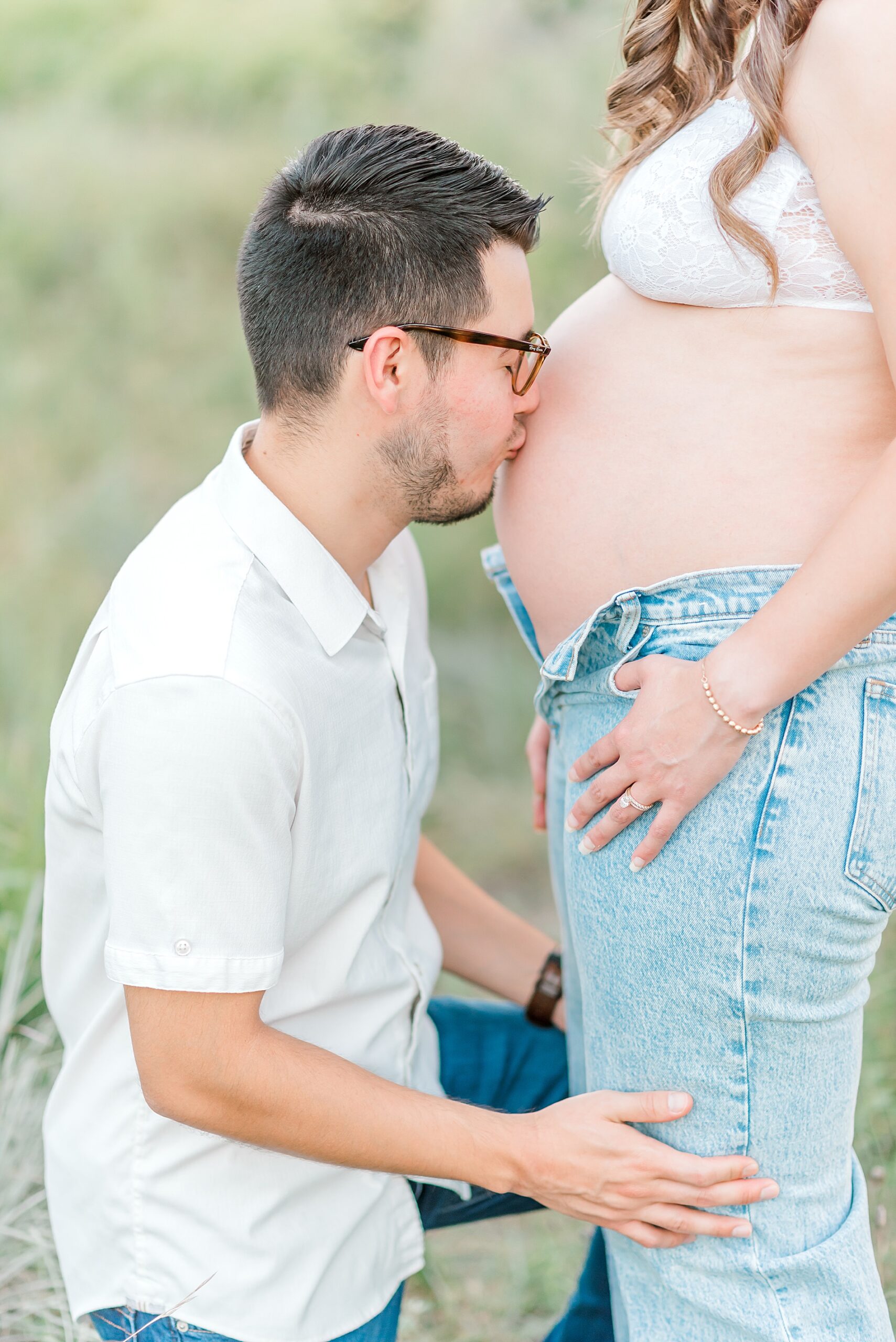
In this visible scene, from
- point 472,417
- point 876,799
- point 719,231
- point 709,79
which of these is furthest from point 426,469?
point 876,799

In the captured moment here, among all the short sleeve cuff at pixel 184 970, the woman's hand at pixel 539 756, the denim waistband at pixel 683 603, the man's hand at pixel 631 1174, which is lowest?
the man's hand at pixel 631 1174

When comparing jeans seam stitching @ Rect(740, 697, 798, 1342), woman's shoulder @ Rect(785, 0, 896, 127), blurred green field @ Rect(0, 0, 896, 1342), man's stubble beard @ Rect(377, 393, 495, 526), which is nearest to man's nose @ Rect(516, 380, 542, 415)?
man's stubble beard @ Rect(377, 393, 495, 526)

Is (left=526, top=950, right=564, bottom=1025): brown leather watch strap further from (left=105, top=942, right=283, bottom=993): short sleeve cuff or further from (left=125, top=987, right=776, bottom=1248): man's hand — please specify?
(left=105, top=942, right=283, bottom=993): short sleeve cuff

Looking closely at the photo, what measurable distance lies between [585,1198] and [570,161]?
4.36 m

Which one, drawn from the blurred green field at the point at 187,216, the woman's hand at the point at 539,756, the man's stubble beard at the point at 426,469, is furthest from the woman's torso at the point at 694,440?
the blurred green field at the point at 187,216

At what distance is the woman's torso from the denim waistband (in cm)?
3

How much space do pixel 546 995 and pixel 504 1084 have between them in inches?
6.9

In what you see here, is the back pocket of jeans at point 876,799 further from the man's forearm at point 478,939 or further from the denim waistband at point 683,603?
the man's forearm at point 478,939

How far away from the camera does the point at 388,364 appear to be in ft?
4.62

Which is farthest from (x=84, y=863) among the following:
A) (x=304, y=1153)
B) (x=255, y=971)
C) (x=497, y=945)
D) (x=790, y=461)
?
(x=790, y=461)

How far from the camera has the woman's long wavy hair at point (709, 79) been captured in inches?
46.7

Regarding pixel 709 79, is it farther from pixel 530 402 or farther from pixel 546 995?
pixel 546 995

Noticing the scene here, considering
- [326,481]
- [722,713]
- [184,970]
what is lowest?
[184,970]

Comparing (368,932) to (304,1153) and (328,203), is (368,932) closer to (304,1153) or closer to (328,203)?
(304,1153)
